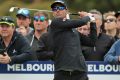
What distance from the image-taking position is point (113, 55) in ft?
37.7

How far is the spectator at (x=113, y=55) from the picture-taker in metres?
11.3

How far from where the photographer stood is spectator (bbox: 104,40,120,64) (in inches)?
447

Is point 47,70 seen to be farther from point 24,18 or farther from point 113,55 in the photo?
point 24,18

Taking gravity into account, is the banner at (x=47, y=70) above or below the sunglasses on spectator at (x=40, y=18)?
below

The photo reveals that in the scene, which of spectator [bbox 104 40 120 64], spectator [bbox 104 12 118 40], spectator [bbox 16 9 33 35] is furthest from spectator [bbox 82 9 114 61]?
spectator [bbox 16 9 33 35]

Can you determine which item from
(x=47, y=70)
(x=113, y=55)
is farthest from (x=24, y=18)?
(x=113, y=55)

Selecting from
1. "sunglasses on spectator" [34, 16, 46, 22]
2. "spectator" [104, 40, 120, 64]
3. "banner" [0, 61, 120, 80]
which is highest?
"sunglasses on spectator" [34, 16, 46, 22]

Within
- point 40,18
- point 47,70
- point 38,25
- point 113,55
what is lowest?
point 47,70

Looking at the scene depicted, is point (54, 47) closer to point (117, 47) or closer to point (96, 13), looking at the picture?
point (117, 47)

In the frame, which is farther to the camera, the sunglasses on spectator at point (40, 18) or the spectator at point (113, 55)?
the sunglasses on spectator at point (40, 18)

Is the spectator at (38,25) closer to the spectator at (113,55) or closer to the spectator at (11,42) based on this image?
the spectator at (11,42)

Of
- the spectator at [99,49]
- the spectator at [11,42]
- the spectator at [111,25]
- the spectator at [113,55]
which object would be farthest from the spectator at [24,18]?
the spectator at [113,55]

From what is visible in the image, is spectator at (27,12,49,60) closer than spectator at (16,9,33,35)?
Yes

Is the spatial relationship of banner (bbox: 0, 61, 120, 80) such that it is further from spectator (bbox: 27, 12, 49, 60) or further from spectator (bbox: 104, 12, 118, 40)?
A: spectator (bbox: 104, 12, 118, 40)
